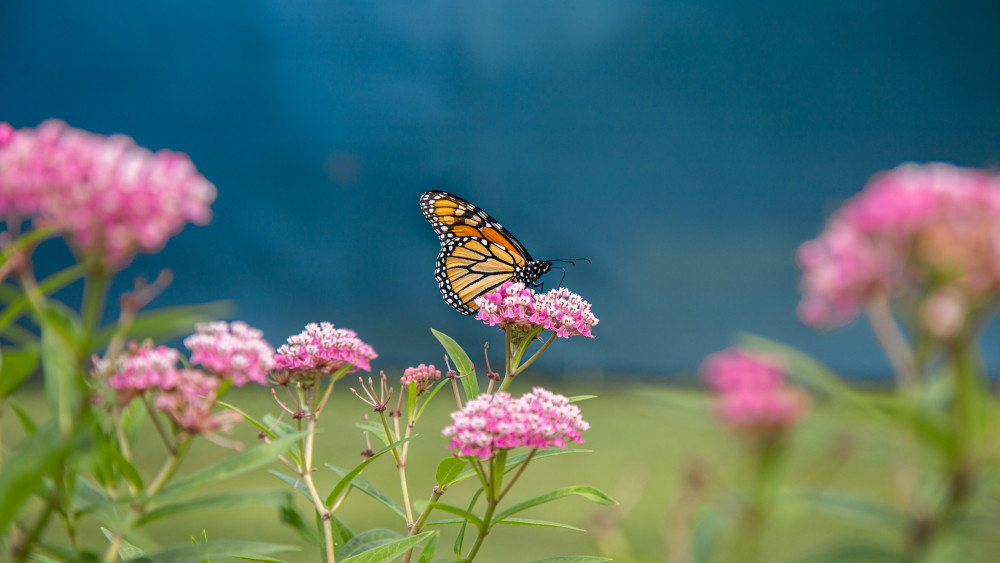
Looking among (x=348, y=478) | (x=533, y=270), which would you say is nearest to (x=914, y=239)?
(x=348, y=478)

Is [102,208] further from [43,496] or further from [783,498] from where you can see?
[783,498]

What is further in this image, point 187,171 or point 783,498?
point 187,171

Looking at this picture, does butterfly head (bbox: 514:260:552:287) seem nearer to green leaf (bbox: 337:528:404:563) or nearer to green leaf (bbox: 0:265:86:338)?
green leaf (bbox: 337:528:404:563)

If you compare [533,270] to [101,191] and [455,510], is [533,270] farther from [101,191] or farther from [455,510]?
[101,191]

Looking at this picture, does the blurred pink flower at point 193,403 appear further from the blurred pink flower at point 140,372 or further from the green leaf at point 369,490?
the green leaf at point 369,490

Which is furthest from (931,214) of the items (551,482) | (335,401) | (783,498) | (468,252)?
(335,401)

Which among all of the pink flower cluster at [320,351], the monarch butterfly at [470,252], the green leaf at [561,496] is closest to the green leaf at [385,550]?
the green leaf at [561,496]
